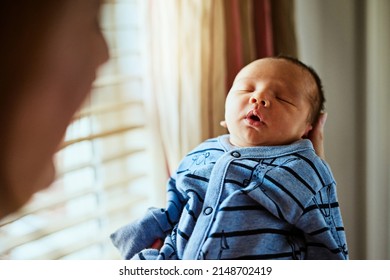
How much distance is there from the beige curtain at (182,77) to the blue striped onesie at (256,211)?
16 centimetres

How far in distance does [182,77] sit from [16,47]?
33 centimetres

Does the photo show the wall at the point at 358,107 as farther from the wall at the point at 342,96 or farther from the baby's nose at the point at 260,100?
the baby's nose at the point at 260,100

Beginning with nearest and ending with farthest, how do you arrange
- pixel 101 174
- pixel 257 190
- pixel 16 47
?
pixel 257 190 < pixel 16 47 < pixel 101 174

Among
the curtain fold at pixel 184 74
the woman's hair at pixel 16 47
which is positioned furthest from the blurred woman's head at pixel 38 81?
the curtain fold at pixel 184 74

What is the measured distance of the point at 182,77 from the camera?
1.07 metres

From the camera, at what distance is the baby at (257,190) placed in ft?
2.73

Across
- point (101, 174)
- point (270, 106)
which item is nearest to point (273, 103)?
point (270, 106)

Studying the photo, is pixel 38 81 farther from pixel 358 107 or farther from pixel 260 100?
pixel 358 107

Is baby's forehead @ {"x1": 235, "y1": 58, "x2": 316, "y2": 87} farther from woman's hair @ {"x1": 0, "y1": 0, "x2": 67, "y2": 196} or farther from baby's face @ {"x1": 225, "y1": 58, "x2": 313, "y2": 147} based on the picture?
woman's hair @ {"x1": 0, "y1": 0, "x2": 67, "y2": 196}

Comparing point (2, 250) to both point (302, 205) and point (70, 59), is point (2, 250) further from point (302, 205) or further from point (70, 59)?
point (302, 205)

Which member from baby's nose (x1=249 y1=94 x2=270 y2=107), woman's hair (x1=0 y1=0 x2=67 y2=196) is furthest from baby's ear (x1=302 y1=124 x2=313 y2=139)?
woman's hair (x1=0 y1=0 x2=67 y2=196)

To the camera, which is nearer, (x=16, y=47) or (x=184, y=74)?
(x=16, y=47)

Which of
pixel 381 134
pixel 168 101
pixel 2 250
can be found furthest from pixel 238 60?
pixel 2 250

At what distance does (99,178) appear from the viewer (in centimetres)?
105
